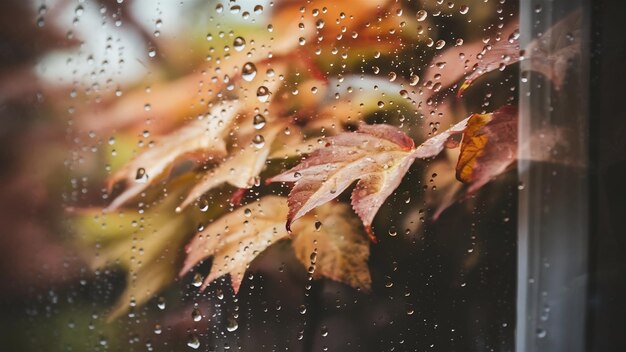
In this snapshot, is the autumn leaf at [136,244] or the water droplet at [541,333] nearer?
the autumn leaf at [136,244]

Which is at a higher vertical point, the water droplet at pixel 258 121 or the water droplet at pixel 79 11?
the water droplet at pixel 79 11

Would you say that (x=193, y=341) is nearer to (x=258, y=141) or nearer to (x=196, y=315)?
(x=196, y=315)

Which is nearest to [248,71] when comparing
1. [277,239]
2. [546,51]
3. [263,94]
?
[263,94]

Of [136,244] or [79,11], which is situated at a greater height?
[79,11]

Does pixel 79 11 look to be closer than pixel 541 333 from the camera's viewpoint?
Yes

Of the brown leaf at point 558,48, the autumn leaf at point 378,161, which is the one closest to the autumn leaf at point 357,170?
the autumn leaf at point 378,161

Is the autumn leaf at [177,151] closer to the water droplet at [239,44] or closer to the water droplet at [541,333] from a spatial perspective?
the water droplet at [239,44]

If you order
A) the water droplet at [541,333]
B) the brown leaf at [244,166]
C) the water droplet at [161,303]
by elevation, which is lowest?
the water droplet at [541,333]
